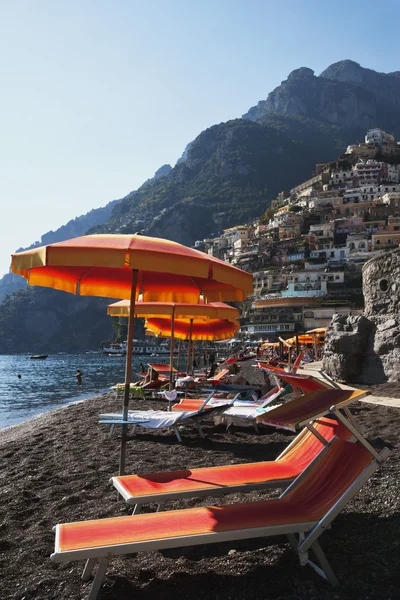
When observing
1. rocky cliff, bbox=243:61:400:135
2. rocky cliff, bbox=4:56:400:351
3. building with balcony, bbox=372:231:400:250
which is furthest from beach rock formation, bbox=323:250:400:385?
rocky cliff, bbox=243:61:400:135

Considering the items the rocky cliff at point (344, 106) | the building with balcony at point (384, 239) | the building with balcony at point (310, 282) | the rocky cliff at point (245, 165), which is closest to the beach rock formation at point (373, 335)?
the building with balcony at point (310, 282)

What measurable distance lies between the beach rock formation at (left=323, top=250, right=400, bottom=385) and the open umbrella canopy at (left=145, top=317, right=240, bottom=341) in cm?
295

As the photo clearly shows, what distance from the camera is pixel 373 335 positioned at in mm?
11125

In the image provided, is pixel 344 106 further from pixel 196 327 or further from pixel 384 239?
pixel 196 327

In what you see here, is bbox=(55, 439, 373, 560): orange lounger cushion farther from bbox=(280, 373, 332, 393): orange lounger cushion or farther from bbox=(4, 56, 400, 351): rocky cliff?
bbox=(4, 56, 400, 351): rocky cliff

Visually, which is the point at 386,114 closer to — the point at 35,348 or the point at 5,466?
the point at 35,348

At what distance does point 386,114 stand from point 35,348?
155200 millimetres

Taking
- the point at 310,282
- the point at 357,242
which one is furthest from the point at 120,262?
the point at 357,242

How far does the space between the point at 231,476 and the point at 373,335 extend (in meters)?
8.54

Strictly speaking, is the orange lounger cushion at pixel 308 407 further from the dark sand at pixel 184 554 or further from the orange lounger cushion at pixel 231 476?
the dark sand at pixel 184 554

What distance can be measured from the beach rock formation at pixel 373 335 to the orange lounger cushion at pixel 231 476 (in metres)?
7.39

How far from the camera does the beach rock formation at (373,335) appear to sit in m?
10.4

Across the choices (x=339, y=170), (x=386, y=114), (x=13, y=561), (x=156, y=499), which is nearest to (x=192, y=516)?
(x=156, y=499)

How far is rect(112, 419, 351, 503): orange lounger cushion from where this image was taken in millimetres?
3217
